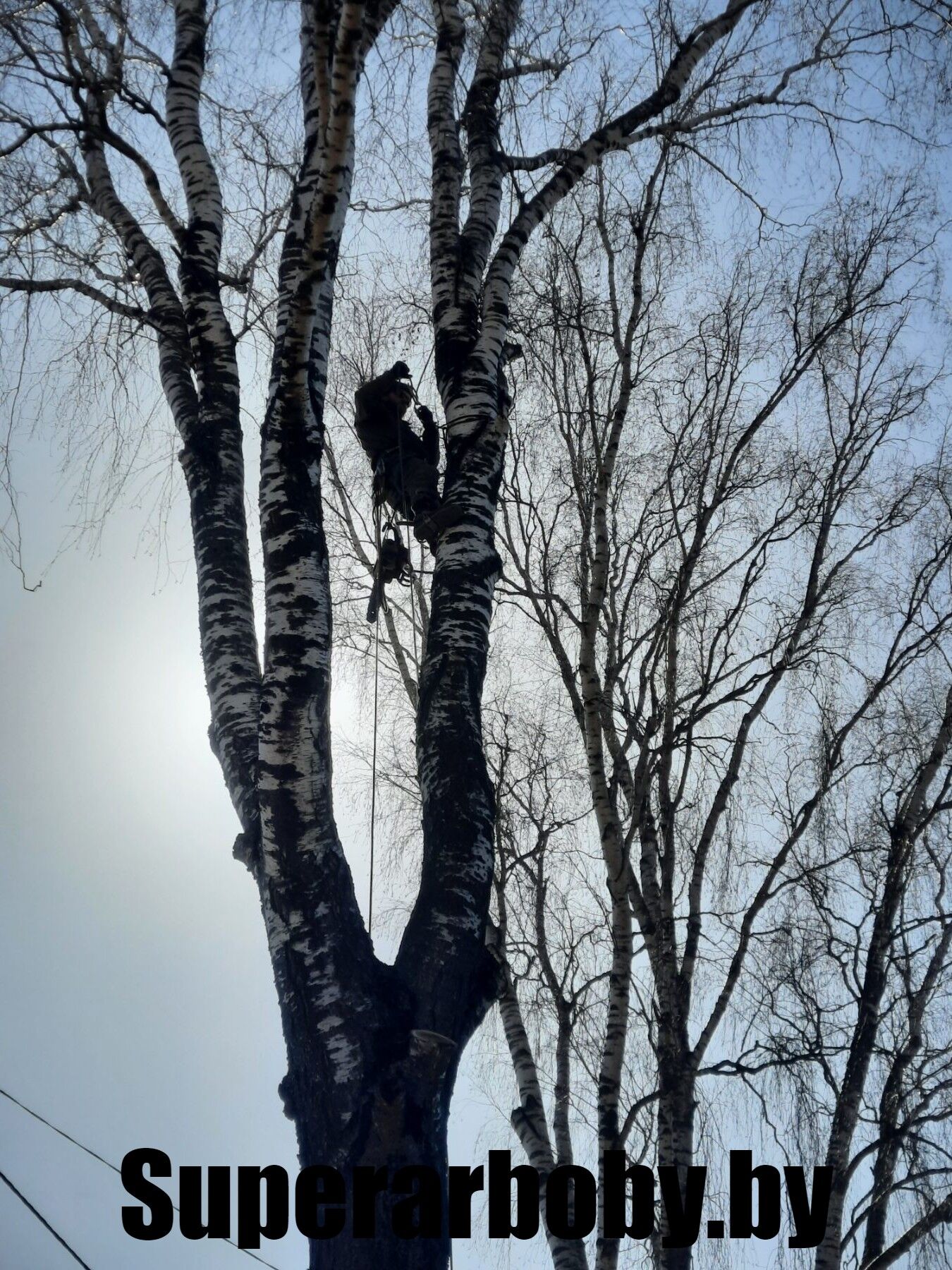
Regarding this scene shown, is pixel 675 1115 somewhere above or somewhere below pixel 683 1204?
above

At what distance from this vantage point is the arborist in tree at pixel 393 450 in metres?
4.14

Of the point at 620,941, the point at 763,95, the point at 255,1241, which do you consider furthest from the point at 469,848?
the point at 763,95

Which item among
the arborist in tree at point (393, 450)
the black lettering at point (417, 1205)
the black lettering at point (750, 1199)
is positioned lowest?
the black lettering at point (750, 1199)

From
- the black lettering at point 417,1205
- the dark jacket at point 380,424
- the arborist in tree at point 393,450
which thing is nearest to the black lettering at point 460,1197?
the black lettering at point 417,1205

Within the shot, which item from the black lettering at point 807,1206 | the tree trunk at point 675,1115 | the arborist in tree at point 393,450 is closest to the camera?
Answer: the black lettering at point 807,1206

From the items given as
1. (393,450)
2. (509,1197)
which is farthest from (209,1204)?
(393,450)

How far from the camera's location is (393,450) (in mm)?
4301

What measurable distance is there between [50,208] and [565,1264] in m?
4.69

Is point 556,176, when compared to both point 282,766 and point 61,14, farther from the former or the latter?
point 282,766

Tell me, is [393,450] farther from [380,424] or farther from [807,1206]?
[807,1206]

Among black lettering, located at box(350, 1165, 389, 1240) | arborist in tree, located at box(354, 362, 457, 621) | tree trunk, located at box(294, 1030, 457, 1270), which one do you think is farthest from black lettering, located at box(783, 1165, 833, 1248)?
arborist in tree, located at box(354, 362, 457, 621)

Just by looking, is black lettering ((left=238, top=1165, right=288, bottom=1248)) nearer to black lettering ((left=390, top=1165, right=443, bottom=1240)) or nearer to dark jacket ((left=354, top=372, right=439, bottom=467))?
black lettering ((left=390, top=1165, right=443, bottom=1240))

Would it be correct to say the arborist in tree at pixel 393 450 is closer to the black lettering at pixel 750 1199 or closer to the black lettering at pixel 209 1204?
the black lettering at pixel 209 1204

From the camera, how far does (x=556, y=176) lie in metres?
4.14
